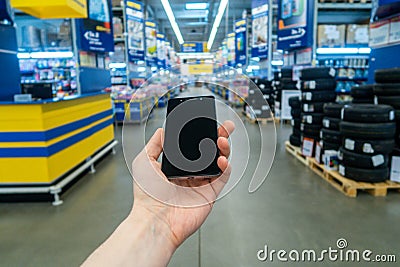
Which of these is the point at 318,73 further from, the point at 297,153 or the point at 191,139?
the point at 191,139

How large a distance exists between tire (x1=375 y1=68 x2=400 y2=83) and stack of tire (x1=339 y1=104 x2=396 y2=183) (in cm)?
30

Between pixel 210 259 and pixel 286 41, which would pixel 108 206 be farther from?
pixel 286 41

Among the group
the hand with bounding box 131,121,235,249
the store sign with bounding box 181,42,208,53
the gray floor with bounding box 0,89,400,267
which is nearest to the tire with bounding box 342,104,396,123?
the gray floor with bounding box 0,89,400,267

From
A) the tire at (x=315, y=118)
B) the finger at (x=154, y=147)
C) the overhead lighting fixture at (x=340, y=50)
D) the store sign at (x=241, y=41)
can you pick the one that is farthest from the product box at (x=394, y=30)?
the store sign at (x=241, y=41)

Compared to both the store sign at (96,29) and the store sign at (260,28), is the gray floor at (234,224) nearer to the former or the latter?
the store sign at (96,29)

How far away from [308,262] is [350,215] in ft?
2.89

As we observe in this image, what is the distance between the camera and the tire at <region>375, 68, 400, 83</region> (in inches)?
120

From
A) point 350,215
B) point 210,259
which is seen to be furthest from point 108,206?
point 350,215

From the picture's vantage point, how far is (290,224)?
254cm

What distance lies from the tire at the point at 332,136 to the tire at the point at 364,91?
1.97ft

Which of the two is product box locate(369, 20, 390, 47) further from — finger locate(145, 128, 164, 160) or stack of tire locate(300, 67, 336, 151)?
finger locate(145, 128, 164, 160)

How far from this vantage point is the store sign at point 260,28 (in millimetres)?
8500

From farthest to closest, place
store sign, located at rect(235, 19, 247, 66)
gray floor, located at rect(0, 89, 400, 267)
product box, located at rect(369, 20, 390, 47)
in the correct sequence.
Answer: store sign, located at rect(235, 19, 247, 66), product box, located at rect(369, 20, 390, 47), gray floor, located at rect(0, 89, 400, 267)

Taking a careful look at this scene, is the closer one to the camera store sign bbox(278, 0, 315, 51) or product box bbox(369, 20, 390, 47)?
product box bbox(369, 20, 390, 47)
